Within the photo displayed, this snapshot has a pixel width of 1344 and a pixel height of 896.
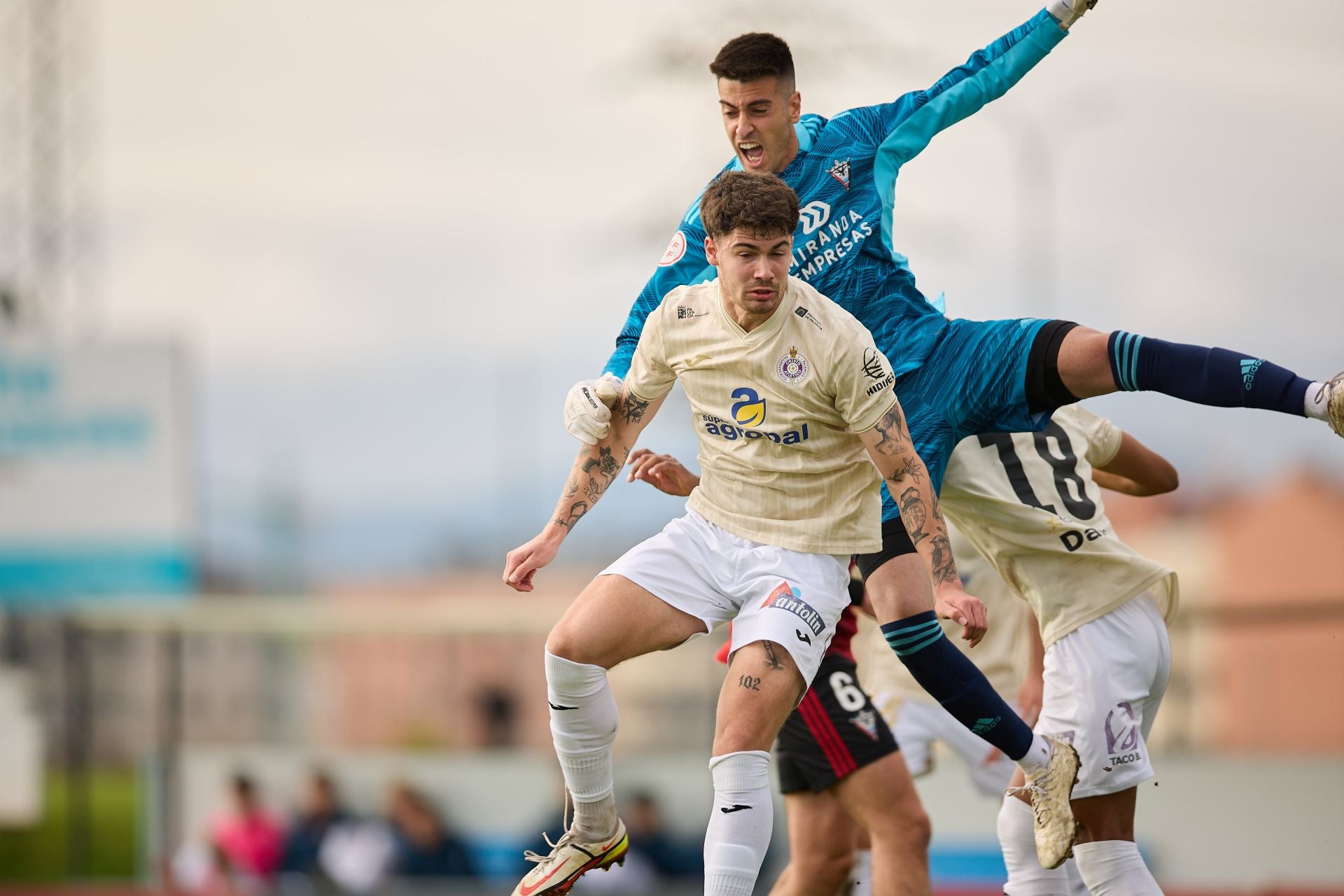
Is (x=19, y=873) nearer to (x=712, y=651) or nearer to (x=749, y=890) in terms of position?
(x=712, y=651)

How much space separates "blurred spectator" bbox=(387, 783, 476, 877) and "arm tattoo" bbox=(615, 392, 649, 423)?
809 centimetres

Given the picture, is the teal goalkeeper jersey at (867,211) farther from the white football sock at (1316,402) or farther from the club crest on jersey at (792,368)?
the white football sock at (1316,402)

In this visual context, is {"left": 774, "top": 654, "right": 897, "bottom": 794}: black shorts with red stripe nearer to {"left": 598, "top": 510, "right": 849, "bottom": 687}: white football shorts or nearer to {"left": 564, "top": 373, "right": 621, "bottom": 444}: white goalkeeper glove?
{"left": 598, "top": 510, "right": 849, "bottom": 687}: white football shorts

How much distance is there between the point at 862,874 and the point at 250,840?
7.58 metres

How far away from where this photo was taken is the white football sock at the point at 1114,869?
5.62m

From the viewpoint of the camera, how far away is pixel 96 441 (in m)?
17.5

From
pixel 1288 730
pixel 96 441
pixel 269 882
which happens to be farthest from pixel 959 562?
pixel 96 441

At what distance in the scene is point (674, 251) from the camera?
5730 millimetres

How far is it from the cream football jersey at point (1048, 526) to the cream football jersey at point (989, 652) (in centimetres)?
136

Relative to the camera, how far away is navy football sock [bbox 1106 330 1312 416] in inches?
197

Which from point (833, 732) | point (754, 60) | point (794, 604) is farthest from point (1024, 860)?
point (754, 60)

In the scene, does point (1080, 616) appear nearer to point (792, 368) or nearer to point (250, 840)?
point (792, 368)

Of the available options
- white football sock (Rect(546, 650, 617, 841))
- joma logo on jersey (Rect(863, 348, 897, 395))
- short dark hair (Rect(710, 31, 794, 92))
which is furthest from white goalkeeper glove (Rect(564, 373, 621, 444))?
short dark hair (Rect(710, 31, 794, 92))

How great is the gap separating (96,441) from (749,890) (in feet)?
46.4
